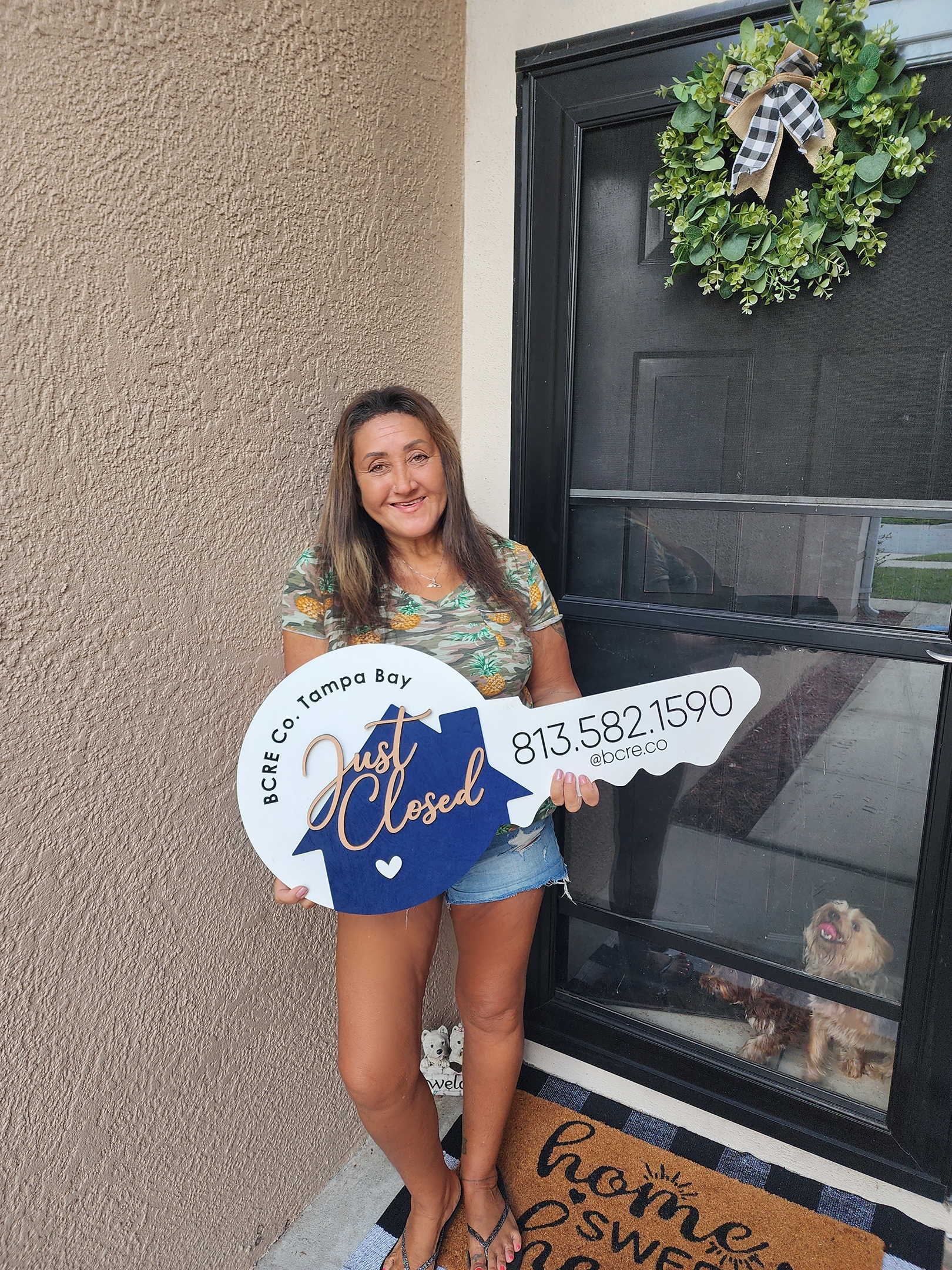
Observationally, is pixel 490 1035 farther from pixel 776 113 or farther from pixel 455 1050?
pixel 776 113

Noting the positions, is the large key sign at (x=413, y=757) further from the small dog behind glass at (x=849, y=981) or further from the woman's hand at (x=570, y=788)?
the small dog behind glass at (x=849, y=981)

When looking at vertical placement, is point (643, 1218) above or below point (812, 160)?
below

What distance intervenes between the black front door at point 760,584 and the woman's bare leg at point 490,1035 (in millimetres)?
492

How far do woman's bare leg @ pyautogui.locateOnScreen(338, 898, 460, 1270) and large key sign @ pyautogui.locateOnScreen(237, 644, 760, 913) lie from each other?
5.6 inches

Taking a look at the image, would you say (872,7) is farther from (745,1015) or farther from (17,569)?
(745,1015)

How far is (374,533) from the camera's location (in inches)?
55.4

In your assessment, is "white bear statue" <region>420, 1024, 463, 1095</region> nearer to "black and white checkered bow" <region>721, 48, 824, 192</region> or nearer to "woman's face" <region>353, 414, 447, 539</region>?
"woman's face" <region>353, 414, 447, 539</region>

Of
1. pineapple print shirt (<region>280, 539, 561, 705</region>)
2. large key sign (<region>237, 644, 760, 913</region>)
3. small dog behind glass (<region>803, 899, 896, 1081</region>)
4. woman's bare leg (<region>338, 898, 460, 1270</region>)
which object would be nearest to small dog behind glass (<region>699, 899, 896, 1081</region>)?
small dog behind glass (<region>803, 899, 896, 1081</region>)

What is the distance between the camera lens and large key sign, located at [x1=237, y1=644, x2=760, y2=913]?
1.19 m

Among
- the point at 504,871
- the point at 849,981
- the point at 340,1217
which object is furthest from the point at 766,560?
the point at 340,1217

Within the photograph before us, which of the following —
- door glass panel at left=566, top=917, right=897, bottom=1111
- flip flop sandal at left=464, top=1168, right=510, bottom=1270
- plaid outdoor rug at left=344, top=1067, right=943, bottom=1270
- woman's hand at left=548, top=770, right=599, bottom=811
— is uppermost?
woman's hand at left=548, top=770, right=599, bottom=811

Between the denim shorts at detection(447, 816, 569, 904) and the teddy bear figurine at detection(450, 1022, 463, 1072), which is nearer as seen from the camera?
the denim shorts at detection(447, 816, 569, 904)

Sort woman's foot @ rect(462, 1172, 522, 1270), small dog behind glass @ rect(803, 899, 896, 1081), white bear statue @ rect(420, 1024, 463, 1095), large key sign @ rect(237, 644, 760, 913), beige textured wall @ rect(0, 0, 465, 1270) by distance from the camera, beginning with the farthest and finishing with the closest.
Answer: white bear statue @ rect(420, 1024, 463, 1095)
small dog behind glass @ rect(803, 899, 896, 1081)
woman's foot @ rect(462, 1172, 522, 1270)
large key sign @ rect(237, 644, 760, 913)
beige textured wall @ rect(0, 0, 465, 1270)

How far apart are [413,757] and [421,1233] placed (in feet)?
3.45
